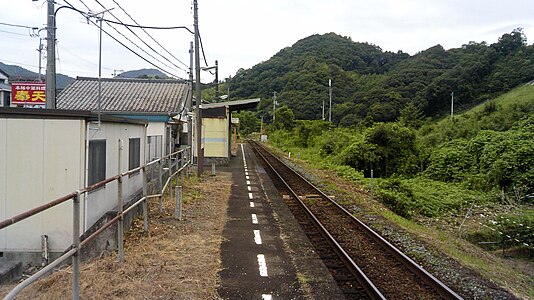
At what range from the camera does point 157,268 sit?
617 cm

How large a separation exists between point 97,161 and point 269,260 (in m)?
3.33

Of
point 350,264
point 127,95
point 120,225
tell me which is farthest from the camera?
point 127,95

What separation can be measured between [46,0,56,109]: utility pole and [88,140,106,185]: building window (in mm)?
3209

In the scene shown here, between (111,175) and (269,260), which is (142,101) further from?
(269,260)

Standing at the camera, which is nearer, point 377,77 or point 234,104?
point 234,104

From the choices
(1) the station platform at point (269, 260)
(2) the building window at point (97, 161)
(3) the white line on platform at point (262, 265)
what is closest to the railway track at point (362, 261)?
(1) the station platform at point (269, 260)

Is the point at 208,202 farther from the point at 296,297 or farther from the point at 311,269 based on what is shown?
the point at 296,297

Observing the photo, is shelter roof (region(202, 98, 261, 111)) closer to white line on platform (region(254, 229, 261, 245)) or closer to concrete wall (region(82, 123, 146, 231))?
concrete wall (region(82, 123, 146, 231))

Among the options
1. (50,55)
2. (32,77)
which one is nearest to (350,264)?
(50,55)

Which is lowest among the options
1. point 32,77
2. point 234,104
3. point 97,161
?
point 97,161

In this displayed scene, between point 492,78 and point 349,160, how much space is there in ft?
128

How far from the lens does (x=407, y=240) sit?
8789mm

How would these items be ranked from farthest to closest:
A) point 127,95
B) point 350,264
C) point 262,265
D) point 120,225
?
point 127,95, point 350,264, point 262,265, point 120,225

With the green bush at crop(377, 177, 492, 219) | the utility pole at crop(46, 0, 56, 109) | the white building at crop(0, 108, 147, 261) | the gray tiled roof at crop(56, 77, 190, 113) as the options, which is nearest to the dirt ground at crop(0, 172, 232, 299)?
the white building at crop(0, 108, 147, 261)
